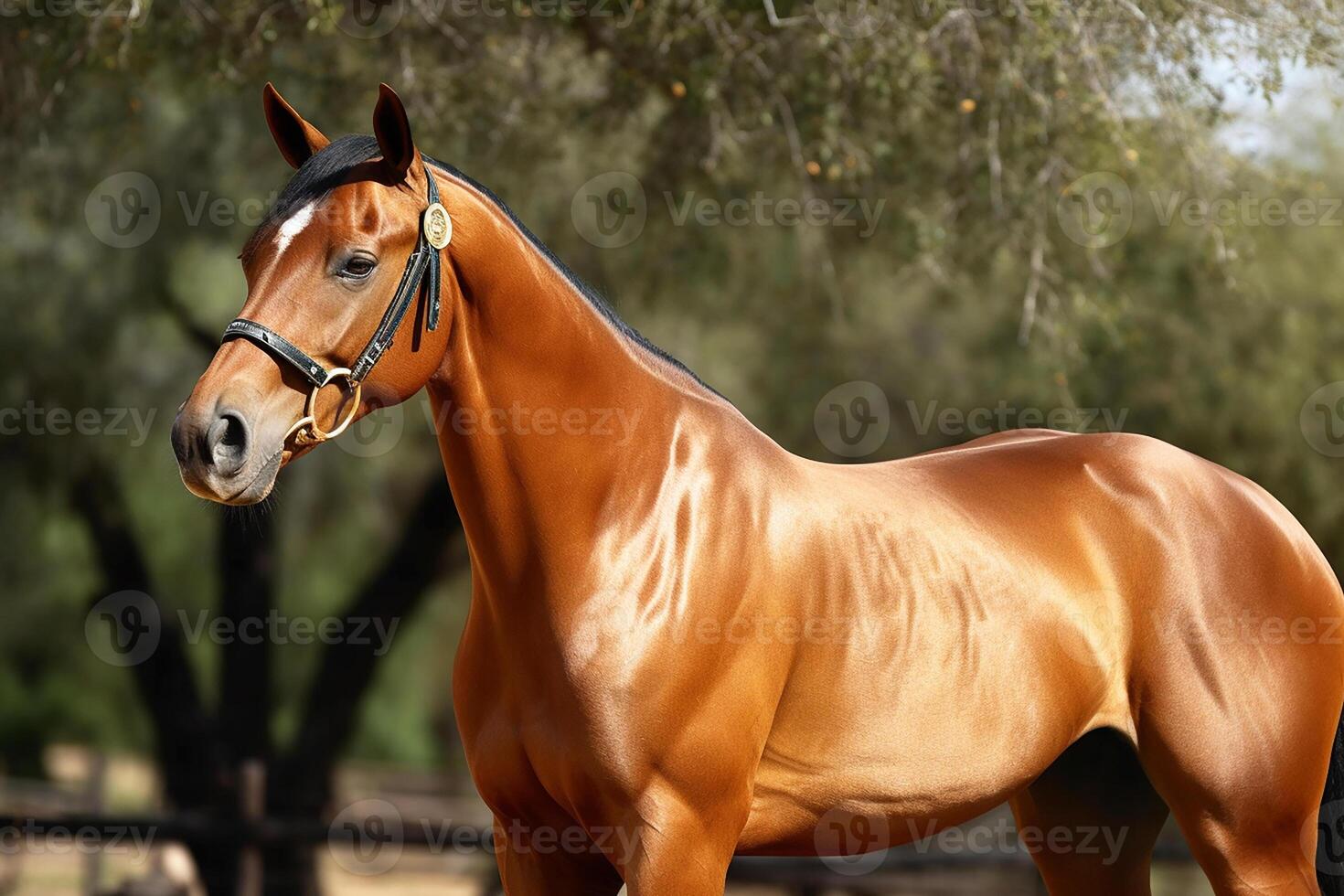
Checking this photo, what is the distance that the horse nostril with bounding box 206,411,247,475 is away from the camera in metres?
2.41

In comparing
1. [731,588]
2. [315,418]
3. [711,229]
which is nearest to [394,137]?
[315,418]

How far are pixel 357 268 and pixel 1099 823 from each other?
246 centimetres

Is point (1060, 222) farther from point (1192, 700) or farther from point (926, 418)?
point (1192, 700)

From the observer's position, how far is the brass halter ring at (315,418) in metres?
2.54

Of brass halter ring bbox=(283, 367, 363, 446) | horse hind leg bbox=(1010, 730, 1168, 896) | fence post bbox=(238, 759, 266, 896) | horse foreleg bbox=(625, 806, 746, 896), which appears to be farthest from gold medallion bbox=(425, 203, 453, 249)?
fence post bbox=(238, 759, 266, 896)

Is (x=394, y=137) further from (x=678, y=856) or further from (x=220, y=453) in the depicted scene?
(x=678, y=856)

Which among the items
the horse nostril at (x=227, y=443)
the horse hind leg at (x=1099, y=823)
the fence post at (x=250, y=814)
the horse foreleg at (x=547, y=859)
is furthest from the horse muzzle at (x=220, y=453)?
the fence post at (x=250, y=814)

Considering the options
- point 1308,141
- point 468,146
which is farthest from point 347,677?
point 1308,141

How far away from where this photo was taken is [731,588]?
9.29 ft

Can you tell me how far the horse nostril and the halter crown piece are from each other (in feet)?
0.32

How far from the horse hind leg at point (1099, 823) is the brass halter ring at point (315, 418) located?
84.7 inches

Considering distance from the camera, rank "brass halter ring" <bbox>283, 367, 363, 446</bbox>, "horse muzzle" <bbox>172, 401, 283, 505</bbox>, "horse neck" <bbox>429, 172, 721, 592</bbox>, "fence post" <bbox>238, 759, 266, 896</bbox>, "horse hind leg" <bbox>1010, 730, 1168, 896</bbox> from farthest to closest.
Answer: "fence post" <bbox>238, 759, 266, 896</bbox> → "horse hind leg" <bbox>1010, 730, 1168, 896</bbox> → "horse neck" <bbox>429, 172, 721, 592</bbox> → "brass halter ring" <bbox>283, 367, 363, 446</bbox> → "horse muzzle" <bbox>172, 401, 283, 505</bbox>

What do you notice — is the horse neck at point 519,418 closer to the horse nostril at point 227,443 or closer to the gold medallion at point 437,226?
the gold medallion at point 437,226

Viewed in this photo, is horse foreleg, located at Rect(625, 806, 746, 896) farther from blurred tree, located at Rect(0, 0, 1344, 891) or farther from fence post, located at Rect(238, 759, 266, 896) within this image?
fence post, located at Rect(238, 759, 266, 896)
